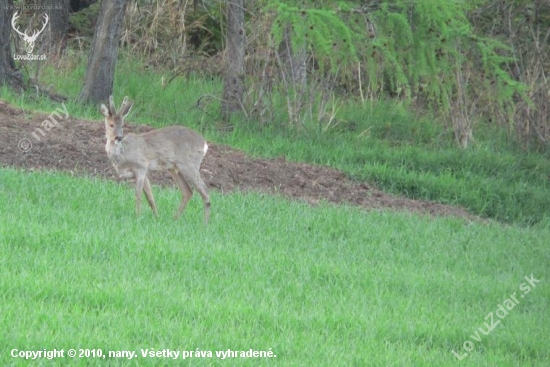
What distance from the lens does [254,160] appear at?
597 inches

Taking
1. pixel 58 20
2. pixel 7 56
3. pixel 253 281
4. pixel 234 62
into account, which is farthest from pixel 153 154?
pixel 58 20

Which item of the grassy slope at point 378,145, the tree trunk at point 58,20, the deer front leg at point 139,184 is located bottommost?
the grassy slope at point 378,145

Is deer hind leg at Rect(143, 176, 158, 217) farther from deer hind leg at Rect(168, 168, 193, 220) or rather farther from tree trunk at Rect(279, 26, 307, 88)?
tree trunk at Rect(279, 26, 307, 88)

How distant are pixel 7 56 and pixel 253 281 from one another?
353 inches

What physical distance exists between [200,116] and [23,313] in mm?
11024

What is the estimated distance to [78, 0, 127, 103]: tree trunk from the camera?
1670cm

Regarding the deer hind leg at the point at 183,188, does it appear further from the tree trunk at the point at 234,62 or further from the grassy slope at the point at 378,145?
the tree trunk at the point at 234,62

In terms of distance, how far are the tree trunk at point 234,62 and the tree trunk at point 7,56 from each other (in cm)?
346

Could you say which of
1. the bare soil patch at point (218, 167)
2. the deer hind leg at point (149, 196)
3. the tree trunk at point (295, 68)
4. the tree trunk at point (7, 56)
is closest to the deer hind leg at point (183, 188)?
the deer hind leg at point (149, 196)

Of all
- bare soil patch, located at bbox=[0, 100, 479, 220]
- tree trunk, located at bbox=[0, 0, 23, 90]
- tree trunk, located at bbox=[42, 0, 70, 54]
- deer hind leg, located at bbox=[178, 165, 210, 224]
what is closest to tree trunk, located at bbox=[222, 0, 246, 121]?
bare soil patch, located at bbox=[0, 100, 479, 220]

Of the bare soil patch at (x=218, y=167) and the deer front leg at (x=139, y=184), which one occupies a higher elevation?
the deer front leg at (x=139, y=184)

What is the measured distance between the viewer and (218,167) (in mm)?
14398

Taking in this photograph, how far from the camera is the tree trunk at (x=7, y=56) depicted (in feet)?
53.3

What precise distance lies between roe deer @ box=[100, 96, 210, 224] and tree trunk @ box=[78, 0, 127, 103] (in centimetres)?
515
